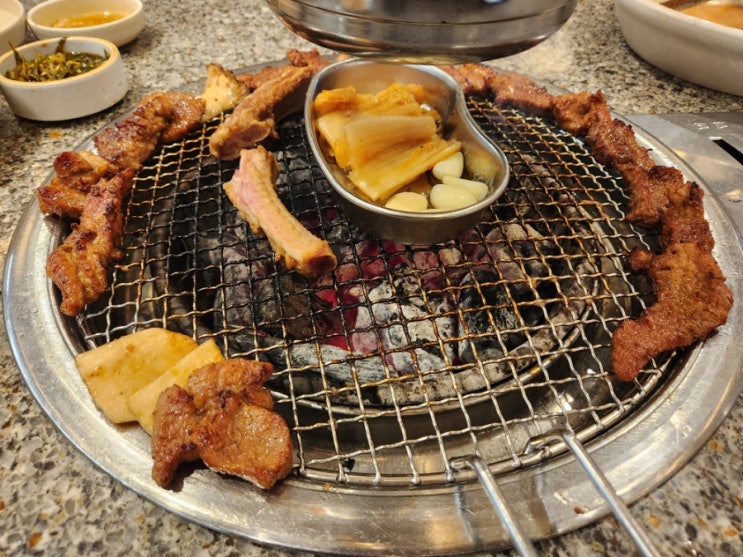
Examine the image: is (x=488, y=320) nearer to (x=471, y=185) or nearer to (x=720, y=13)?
(x=471, y=185)

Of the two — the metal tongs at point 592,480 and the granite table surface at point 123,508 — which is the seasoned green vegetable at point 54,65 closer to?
the granite table surface at point 123,508

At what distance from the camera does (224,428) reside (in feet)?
5.10

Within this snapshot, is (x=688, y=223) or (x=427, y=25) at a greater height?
(x=427, y=25)

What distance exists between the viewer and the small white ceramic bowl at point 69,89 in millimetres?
2779

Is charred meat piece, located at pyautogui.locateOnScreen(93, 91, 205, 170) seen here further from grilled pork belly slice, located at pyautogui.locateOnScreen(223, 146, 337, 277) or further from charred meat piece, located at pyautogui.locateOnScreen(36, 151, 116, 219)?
grilled pork belly slice, located at pyautogui.locateOnScreen(223, 146, 337, 277)

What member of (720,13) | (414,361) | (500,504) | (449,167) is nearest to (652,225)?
(449,167)

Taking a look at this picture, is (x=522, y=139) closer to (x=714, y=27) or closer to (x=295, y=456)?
(x=714, y=27)

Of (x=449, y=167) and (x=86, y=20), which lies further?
(x=86, y=20)

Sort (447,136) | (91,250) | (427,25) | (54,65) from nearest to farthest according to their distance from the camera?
(427,25), (91,250), (447,136), (54,65)

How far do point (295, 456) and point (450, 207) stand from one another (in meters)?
1.16

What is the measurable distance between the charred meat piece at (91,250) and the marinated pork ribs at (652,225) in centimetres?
191

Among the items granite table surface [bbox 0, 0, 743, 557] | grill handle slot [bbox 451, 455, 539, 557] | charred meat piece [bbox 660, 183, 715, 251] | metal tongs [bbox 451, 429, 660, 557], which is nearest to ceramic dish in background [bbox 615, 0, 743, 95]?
charred meat piece [bbox 660, 183, 715, 251]

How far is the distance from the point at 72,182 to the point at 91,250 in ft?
1.50

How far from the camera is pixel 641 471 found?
1.56 m
